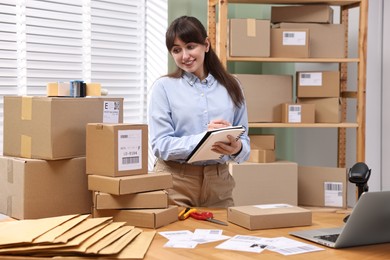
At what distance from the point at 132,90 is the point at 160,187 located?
180 centimetres

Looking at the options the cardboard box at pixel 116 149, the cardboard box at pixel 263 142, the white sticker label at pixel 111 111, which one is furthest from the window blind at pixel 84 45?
A: the cardboard box at pixel 116 149

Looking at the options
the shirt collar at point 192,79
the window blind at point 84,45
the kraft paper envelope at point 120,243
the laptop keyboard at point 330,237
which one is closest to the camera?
the kraft paper envelope at point 120,243

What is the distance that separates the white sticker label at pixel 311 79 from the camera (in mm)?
3451

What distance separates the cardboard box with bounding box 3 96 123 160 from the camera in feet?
6.17

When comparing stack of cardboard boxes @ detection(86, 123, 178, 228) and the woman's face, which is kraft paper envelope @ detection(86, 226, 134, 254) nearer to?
stack of cardboard boxes @ detection(86, 123, 178, 228)

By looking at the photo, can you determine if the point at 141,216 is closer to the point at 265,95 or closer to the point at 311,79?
the point at 265,95

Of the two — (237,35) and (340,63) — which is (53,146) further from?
(340,63)

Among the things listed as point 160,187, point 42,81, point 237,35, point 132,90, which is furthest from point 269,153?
point 160,187

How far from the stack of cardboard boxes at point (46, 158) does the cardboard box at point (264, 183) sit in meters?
1.44

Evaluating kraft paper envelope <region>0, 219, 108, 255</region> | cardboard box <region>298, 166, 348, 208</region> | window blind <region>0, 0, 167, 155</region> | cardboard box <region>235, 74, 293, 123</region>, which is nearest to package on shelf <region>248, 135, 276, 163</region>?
cardboard box <region>235, 74, 293, 123</region>

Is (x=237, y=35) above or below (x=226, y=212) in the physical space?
above

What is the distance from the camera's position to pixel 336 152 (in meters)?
3.82

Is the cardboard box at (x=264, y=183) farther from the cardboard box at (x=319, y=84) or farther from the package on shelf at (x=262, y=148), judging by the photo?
the cardboard box at (x=319, y=84)

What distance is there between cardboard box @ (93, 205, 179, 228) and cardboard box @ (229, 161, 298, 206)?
1506mm
